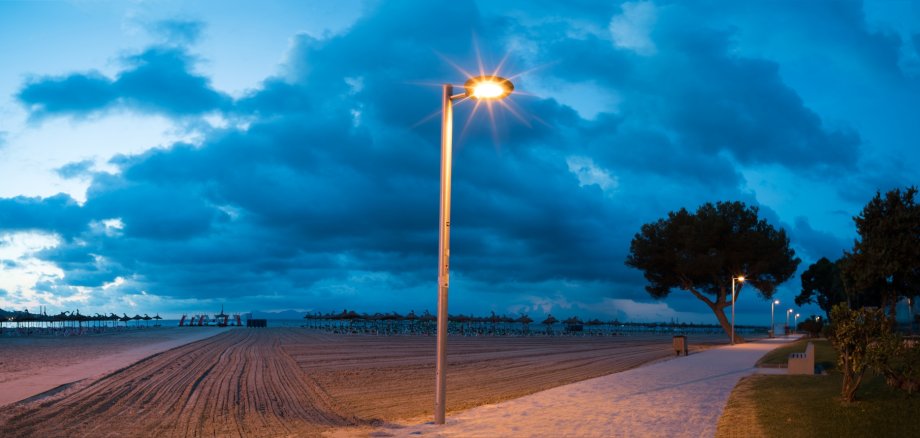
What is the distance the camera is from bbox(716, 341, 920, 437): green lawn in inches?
334

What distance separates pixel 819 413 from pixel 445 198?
6515 mm

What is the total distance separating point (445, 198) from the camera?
9711 millimetres

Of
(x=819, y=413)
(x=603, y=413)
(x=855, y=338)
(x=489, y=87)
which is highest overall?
(x=489, y=87)

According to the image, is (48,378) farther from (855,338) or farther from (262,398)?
(855,338)

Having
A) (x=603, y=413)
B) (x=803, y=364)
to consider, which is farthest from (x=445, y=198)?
(x=803, y=364)

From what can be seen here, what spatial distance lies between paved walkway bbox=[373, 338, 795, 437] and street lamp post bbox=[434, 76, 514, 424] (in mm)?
635

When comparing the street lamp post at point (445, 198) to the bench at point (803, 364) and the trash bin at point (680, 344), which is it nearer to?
the bench at point (803, 364)

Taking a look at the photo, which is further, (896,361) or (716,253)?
(716,253)

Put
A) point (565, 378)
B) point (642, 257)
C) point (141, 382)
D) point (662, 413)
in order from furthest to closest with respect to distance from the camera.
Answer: point (642, 257) < point (565, 378) < point (141, 382) < point (662, 413)

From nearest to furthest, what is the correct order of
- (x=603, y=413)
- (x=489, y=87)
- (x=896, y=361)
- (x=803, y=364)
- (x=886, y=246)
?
(x=489, y=87)
(x=603, y=413)
(x=896, y=361)
(x=803, y=364)
(x=886, y=246)

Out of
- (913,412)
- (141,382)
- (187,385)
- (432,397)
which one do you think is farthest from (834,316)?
(141,382)

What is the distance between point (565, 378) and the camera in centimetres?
1772

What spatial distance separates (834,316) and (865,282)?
21289mm

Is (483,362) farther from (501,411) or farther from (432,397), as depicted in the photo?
(501,411)
